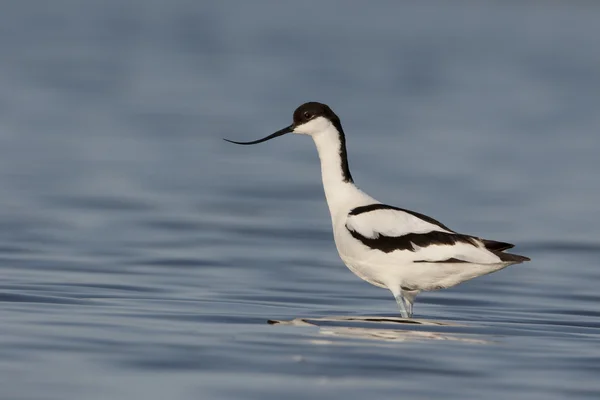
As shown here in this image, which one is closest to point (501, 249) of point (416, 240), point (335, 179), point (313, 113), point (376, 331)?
point (416, 240)

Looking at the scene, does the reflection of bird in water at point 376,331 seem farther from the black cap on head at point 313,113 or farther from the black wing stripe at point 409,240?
the black cap on head at point 313,113

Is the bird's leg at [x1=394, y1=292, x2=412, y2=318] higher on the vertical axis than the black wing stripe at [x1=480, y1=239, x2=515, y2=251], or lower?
lower

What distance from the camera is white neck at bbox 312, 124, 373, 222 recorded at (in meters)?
11.3

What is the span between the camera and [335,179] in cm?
1140

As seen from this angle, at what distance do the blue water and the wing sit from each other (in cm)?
47

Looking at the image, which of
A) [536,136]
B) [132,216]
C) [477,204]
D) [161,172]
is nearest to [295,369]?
[132,216]

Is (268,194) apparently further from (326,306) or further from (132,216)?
(326,306)

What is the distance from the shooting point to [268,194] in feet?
57.9

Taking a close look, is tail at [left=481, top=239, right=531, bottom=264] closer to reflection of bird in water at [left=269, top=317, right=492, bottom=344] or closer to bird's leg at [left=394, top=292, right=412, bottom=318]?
reflection of bird in water at [left=269, top=317, right=492, bottom=344]

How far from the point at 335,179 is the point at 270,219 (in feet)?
15.3

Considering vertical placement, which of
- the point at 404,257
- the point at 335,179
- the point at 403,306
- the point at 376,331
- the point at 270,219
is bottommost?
the point at 376,331

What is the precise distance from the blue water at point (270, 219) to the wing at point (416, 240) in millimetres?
472

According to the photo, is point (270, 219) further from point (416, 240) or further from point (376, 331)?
point (376, 331)

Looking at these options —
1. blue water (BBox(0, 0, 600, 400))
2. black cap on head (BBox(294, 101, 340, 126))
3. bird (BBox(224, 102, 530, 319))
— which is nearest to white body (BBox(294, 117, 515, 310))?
bird (BBox(224, 102, 530, 319))
